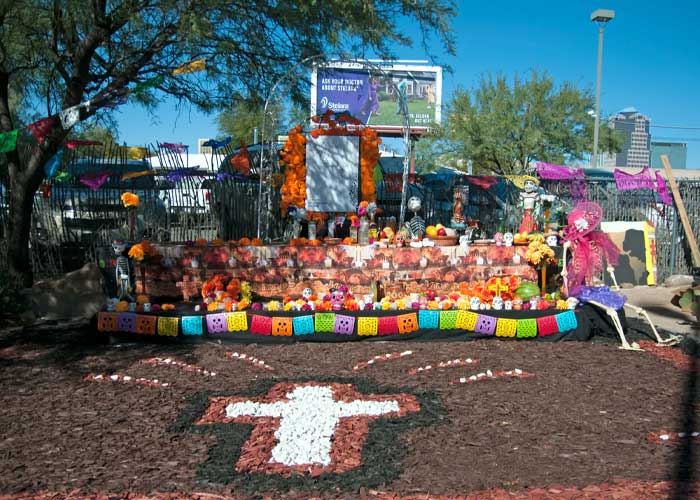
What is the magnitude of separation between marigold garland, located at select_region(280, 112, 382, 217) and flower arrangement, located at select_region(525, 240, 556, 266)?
14.7ft

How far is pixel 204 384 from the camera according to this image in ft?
19.2

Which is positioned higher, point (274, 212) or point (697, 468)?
point (274, 212)

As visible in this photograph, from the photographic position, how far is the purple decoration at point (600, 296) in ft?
24.3

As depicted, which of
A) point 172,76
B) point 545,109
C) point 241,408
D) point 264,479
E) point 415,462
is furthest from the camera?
point 545,109

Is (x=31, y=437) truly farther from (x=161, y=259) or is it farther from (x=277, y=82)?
(x=277, y=82)

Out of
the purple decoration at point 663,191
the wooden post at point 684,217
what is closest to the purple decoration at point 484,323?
the wooden post at point 684,217

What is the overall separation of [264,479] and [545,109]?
2409 centimetres

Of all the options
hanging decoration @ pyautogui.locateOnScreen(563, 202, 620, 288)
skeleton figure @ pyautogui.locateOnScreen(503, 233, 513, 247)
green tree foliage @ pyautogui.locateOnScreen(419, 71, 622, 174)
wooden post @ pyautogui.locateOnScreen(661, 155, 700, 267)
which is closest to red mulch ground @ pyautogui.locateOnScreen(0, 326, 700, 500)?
hanging decoration @ pyautogui.locateOnScreen(563, 202, 620, 288)

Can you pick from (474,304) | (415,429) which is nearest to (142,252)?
(474,304)

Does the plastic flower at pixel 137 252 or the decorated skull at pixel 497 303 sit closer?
the decorated skull at pixel 497 303

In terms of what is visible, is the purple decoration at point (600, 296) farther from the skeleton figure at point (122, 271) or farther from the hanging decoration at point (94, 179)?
the hanging decoration at point (94, 179)

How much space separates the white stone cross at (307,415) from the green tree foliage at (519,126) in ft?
68.2

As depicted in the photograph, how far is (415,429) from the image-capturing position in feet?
15.4

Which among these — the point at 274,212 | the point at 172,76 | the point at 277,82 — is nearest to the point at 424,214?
the point at 274,212
